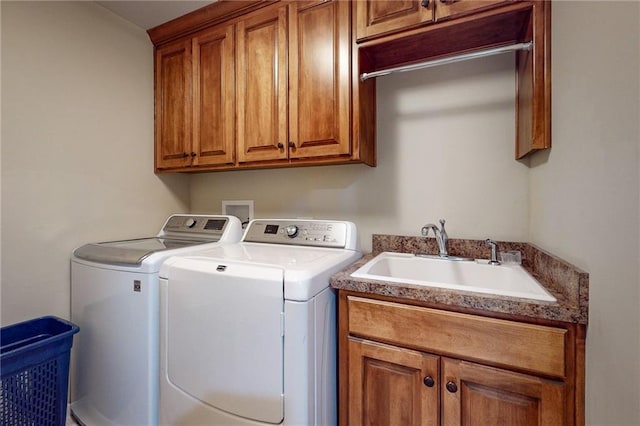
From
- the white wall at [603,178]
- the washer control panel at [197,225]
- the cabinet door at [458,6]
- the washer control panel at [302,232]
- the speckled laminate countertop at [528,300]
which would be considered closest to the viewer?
the white wall at [603,178]

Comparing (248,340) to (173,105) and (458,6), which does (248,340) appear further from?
(173,105)

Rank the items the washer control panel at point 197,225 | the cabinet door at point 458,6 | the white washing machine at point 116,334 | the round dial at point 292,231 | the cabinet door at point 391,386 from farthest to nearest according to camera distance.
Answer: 1. the washer control panel at point 197,225
2. the round dial at point 292,231
3. the white washing machine at point 116,334
4. the cabinet door at point 458,6
5. the cabinet door at point 391,386

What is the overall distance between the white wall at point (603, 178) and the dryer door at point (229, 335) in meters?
0.86

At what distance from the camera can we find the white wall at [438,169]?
137 cm

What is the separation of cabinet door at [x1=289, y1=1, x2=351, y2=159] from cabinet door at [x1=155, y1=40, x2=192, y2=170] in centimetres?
79

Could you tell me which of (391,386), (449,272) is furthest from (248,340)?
(449,272)

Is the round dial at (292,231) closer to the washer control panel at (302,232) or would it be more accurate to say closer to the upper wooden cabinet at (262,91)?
the washer control panel at (302,232)

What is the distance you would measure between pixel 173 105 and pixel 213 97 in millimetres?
363

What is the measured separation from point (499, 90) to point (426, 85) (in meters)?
0.35

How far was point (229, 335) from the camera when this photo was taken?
1032 mm

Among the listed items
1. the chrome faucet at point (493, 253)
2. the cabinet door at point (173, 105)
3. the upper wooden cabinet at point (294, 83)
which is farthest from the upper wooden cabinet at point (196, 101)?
the chrome faucet at point (493, 253)

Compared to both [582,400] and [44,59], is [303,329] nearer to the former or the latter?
[582,400]

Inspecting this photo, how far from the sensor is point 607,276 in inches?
26.4

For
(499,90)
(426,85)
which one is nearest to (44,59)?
(426,85)
